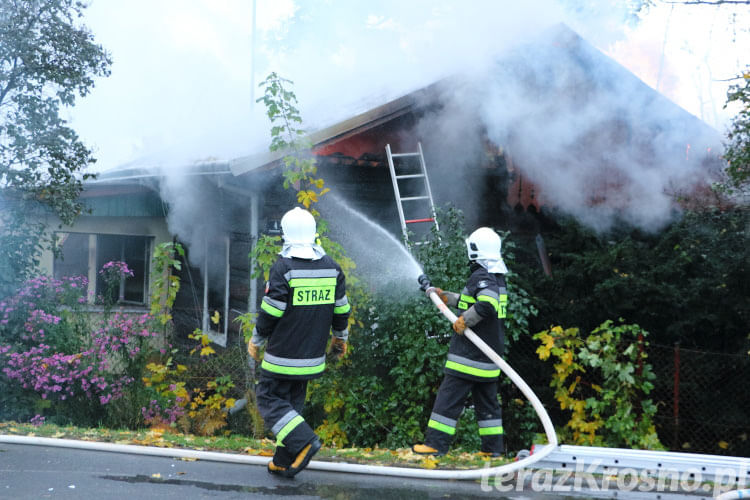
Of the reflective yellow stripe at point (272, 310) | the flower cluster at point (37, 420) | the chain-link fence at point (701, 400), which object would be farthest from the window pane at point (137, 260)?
the chain-link fence at point (701, 400)

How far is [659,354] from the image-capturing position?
587 centimetres

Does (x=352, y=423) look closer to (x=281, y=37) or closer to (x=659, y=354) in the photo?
(x=659, y=354)

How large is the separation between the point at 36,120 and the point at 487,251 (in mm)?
4475

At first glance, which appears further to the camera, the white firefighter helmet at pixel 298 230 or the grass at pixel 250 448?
the grass at pixel 250 448

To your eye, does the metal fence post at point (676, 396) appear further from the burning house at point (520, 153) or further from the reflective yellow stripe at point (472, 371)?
the burning house at point (520, 153)

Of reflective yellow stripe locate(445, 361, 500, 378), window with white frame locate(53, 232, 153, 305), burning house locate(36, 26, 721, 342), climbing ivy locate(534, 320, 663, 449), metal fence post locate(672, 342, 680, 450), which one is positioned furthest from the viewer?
window with white frame locate(53, 232, 153, 305)

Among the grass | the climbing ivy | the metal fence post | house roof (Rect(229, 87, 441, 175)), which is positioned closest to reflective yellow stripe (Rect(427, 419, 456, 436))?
the grass

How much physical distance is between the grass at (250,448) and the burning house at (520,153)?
8.17 feet

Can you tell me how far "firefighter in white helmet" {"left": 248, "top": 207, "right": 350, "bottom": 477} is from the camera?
158 inches

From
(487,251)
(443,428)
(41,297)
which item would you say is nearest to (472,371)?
(443,428)

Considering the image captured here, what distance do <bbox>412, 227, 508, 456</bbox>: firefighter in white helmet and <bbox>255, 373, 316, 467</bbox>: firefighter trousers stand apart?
101 cm

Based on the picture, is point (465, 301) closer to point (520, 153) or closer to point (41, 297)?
point (520, 153)

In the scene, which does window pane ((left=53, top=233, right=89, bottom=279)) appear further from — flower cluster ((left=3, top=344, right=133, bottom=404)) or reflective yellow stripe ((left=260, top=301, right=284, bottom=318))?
reflective yellow stripe ((left=260, top=301, right=284, bottom=318))

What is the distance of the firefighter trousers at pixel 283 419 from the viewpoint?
4.00 meters
